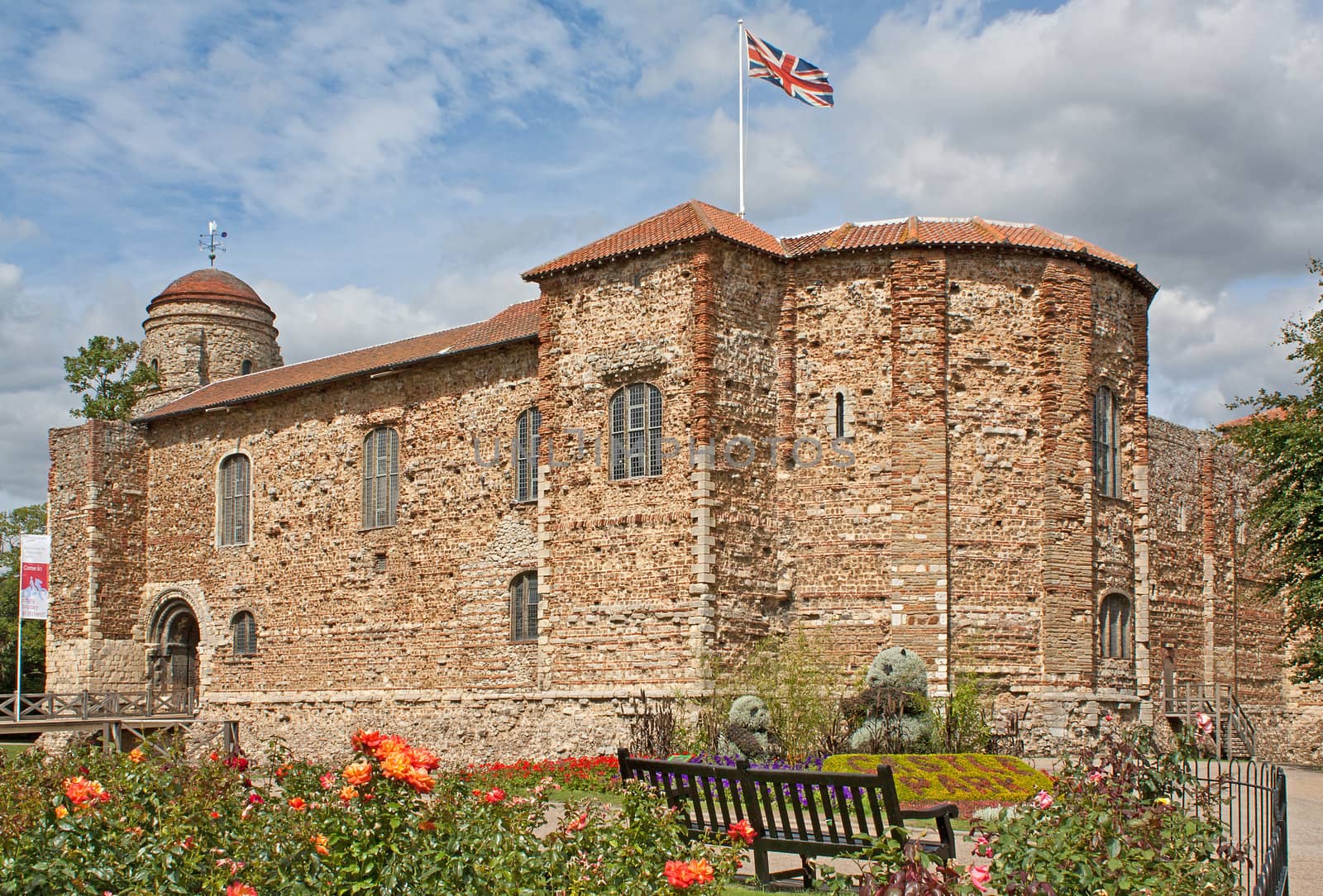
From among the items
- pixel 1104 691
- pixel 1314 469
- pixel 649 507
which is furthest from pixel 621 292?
pixel 1314 469

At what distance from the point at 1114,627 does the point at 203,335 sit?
2766 cm

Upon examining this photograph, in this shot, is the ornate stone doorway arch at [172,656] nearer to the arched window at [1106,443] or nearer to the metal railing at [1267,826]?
the arched window at [1106,443]

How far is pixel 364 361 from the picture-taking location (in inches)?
1233

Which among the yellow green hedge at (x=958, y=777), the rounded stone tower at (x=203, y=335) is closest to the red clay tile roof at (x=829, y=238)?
the yellow green hedge at (x=958, y=777)

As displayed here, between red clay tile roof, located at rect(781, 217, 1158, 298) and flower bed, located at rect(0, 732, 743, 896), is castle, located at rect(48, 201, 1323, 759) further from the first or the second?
flower bed, located at rect(0, 732, 743, 896)

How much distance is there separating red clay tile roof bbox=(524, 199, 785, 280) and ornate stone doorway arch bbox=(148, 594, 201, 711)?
602 inches

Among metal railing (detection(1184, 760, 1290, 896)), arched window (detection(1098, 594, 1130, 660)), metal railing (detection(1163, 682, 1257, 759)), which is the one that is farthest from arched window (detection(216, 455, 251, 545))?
metal railing (detection(1184, 760, 1290, 896))

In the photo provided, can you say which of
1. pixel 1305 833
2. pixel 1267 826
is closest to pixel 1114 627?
pixel 1305 833

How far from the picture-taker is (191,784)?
8625 millimetres

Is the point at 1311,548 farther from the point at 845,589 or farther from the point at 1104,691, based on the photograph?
the point at 845,589

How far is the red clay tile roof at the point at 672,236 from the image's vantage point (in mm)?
23000

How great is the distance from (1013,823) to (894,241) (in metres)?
17.3

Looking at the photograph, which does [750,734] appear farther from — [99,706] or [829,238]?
[99,706]

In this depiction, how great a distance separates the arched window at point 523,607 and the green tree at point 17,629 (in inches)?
1038
